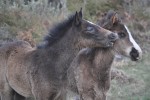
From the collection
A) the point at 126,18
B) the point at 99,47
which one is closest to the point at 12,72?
the point at 99,47

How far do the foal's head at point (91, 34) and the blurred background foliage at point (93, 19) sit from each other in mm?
2910

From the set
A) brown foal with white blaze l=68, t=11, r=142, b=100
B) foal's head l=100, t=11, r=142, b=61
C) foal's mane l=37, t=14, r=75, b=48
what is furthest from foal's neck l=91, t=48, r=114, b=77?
foal's mane l=37, t=14, r=75, b=48

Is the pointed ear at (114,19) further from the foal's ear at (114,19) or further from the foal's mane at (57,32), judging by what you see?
the foal's mane at (57,32)

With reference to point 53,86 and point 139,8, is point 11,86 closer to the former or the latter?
point 53,86

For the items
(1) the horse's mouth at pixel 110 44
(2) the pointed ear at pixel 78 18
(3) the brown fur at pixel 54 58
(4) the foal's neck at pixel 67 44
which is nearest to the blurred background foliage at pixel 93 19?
(3) the brown fur at pixel 54 58

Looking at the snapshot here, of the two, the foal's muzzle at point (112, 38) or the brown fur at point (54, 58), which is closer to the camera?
the foal's muzzle at point (112, 38)

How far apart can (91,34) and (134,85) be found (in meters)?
4.14

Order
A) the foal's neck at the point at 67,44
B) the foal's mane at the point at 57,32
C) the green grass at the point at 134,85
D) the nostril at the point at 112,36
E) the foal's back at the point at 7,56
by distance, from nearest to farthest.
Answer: the nostril at the point at 112,36
the foal's neck at the point at 67,44
the foal's mane at the point at 57,32
the foal's back at the point at 7,56
the green grass at the point at 134,85

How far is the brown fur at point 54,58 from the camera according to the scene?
6945 millimetres

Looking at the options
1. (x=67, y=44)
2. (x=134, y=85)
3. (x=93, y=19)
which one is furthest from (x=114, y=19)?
(x=93, y=19)

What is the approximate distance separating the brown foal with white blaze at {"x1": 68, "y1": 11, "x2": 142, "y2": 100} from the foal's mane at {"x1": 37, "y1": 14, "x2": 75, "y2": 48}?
1.51ft

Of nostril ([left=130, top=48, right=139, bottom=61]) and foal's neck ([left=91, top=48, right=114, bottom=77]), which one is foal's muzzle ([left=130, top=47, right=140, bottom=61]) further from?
foal's neck ([left=91, top=48, right=114, bottom=77])

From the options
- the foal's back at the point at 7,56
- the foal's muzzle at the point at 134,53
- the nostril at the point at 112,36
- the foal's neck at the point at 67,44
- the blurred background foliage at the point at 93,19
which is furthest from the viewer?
the blurred background foliage at the point at 93,19

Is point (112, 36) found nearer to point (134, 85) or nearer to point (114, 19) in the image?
point (114, 19)
